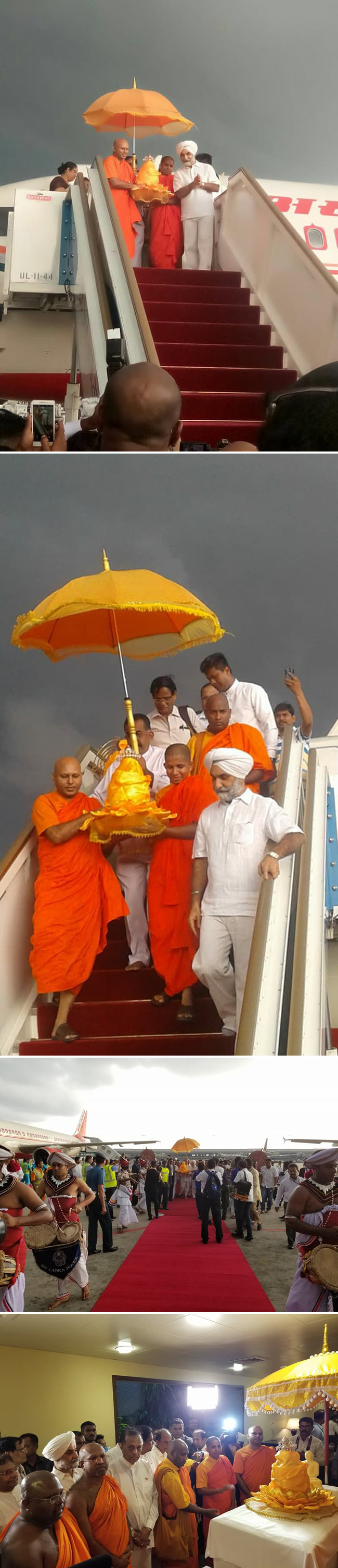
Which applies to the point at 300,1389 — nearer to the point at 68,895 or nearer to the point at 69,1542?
the point at 69,1542

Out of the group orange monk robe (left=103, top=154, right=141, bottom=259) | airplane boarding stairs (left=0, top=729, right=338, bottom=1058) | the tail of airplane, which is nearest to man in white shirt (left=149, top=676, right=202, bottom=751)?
airplane boarding stairs (left=0, top=729, right=338, bottom=1058)

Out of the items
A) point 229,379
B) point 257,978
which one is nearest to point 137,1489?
point 257,978

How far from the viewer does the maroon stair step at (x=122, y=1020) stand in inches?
172

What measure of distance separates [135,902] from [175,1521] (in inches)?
85.6

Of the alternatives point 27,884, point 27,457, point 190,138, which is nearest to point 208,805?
point 27,884

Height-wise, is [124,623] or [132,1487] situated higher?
[124,623]

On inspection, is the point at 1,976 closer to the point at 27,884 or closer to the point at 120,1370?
the point at 27,884

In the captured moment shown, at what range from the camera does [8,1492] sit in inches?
161

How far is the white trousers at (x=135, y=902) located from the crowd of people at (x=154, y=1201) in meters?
0.74

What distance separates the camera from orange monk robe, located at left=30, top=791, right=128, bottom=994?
172 inches

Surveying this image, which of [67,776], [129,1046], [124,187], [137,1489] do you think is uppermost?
[124,187]

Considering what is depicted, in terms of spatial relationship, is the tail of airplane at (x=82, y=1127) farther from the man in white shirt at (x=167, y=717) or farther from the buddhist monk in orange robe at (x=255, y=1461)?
the man in white shirt at (x=167, y=717)

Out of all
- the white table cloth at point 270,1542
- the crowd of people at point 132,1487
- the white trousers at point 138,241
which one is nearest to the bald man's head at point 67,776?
the crowd of people at point 132,1487

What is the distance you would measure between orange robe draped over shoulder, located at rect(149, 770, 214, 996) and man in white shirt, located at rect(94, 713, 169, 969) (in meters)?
0.04
